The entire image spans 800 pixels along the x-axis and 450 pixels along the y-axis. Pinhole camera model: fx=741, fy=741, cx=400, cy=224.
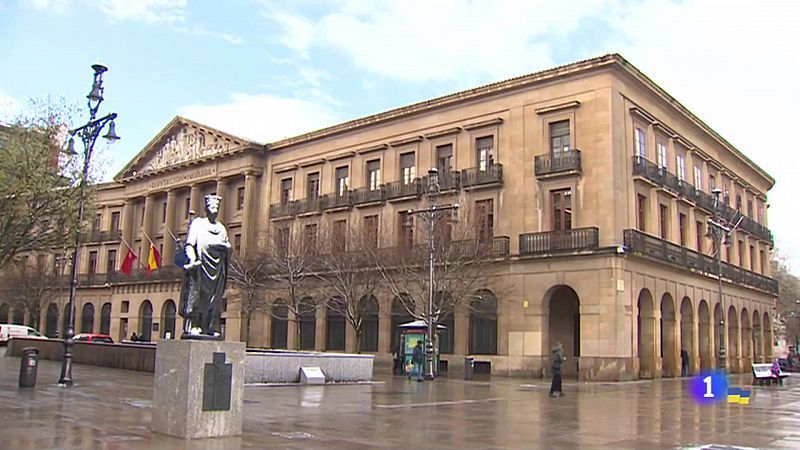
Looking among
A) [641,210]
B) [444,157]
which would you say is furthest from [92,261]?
[641,210]

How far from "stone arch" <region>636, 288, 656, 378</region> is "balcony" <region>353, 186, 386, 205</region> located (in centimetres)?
1531

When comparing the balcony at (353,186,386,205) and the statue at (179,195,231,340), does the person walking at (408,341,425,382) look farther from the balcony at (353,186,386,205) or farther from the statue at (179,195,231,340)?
the statue at (179,195,231,340)

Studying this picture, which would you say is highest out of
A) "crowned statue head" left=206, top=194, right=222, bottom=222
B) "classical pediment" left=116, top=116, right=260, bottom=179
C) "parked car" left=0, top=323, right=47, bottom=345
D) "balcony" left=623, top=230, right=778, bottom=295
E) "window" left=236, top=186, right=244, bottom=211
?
"classical pediment" left=116, top=116, right=260, bottom=179

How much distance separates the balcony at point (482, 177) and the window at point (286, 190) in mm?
15288

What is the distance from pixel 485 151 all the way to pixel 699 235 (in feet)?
45.5

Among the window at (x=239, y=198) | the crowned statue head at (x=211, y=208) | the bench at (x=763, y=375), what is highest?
the window at (x=239, y=198)

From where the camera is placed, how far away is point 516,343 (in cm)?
3559

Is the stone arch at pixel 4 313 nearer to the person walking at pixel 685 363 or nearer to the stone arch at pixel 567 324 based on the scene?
the stone arch at pixel 567 324

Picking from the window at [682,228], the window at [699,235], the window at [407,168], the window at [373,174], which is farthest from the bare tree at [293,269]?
the window at [699,235]

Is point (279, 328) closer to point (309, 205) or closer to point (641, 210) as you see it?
point (309, 205)

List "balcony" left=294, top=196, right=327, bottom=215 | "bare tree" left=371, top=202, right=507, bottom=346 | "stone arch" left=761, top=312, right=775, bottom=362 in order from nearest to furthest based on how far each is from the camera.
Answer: "bare tree" left=371, top=202, right=507, bottom=346
"balcony" left=294, top=196, right=327, bottom=215
"stone arch" left=761, top=312, right=775, bottom=362

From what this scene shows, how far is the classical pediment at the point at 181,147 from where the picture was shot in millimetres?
53781

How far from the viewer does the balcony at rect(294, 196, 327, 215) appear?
46531mm

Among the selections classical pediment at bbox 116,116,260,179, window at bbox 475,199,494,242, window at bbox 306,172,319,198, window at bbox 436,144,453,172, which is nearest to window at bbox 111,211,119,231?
classical pediment at bbox 116,116,260,179
